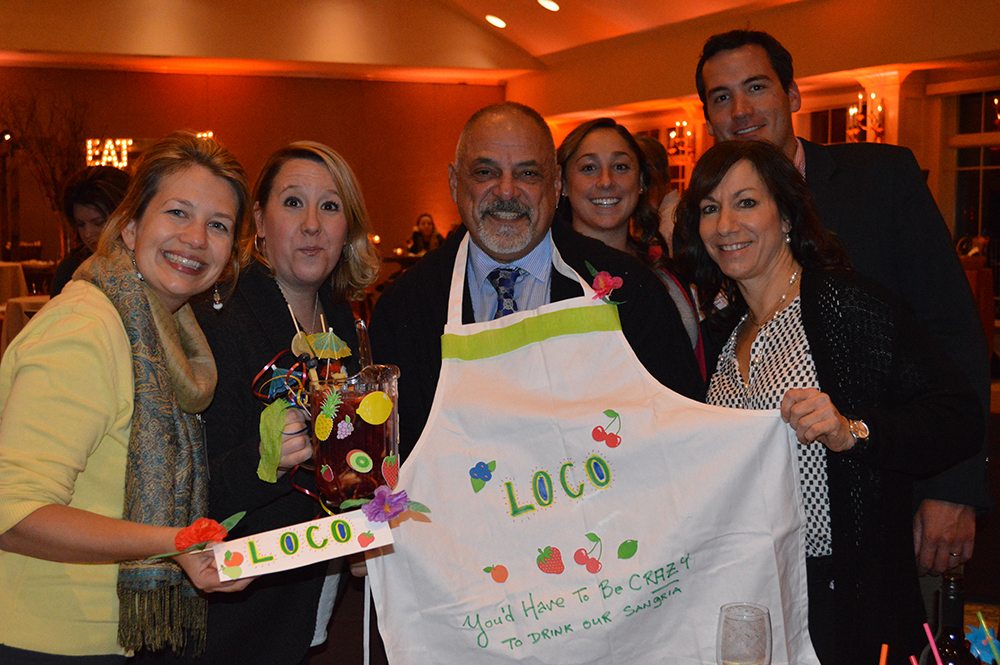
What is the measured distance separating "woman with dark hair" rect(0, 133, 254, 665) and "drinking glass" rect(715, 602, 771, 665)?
0.79m

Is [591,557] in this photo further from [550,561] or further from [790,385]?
[790,385]

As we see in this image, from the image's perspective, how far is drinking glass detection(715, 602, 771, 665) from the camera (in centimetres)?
152

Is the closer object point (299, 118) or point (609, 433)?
point (609, 433)

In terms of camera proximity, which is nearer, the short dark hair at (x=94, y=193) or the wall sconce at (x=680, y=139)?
the short dark hair at (x=94, y=193)

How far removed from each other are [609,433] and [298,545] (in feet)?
2.52

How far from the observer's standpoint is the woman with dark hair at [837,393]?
2.18 metres

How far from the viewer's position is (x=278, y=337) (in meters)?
2.44

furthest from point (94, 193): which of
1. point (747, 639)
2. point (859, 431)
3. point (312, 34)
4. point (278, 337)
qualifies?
point (312, 34)

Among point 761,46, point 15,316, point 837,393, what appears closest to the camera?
point 837,393

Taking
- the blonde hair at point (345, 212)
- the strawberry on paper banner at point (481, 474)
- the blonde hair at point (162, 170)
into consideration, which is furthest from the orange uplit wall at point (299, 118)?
the strawberry on paper banner at point (481, 474)

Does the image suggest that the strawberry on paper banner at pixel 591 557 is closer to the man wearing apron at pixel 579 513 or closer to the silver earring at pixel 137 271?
the man wearing apron at pixel 579 513

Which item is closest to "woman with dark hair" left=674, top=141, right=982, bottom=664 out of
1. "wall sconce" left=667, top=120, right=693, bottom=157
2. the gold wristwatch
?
the gold wristwatch

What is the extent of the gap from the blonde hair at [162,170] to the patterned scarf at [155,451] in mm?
50

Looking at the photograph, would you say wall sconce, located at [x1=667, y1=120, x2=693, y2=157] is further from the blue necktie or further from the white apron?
the white apron
